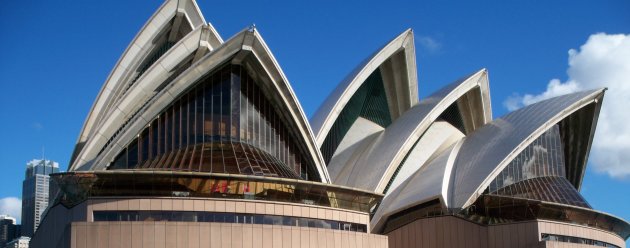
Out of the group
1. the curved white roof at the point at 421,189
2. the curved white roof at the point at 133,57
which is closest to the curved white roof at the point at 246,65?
the curved white roof at the point at 133,57

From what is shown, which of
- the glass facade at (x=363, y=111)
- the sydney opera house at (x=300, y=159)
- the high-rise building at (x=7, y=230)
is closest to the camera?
the sydney opera house at (x=300, y=159)

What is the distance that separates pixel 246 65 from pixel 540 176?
762 inches

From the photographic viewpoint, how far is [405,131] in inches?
2069

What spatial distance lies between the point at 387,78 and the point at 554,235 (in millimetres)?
15518

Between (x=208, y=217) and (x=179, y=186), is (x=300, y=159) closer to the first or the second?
(x=208, y=217)

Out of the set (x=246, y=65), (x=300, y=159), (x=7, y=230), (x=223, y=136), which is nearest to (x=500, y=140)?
(x=300, y=159)

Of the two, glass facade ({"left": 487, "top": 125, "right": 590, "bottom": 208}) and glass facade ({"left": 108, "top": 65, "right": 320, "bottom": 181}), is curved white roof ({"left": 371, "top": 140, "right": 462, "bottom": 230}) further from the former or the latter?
glass facade ({"left": 108, "top": 65, "right": 320, "bottom": 181})

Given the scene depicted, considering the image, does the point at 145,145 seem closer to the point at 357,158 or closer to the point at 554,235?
the point at 357,158

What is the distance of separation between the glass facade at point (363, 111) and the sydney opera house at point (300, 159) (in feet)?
0.34

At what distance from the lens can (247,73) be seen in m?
44.2

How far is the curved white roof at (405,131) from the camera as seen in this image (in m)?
51.0

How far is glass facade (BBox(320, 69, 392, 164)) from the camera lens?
55094mm

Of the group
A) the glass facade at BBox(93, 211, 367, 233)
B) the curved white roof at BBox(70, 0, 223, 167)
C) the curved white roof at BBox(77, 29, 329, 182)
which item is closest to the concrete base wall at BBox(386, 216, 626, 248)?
the curved white roof at BBox(77, 29, 329, 182)

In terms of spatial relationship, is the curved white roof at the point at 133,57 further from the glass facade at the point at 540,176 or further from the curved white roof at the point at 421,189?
the glass facade at the point at 540,176
